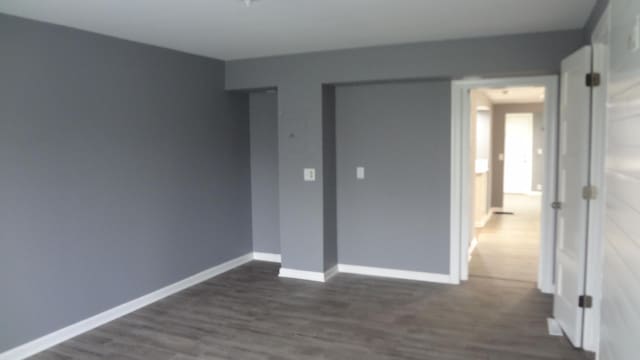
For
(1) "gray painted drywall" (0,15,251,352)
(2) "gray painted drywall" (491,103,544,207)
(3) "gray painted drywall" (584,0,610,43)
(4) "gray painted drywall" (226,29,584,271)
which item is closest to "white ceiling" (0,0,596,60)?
(3) "gray painted drywall" (584,0,610,43)

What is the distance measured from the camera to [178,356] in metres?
3.23

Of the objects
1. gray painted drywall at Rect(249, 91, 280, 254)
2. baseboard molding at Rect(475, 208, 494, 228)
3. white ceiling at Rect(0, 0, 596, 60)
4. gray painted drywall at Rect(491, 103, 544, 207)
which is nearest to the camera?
white ceiling at Rect(0, 0, 596, 60)

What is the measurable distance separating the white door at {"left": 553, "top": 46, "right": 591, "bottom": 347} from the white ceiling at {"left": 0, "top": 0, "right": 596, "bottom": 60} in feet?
1.56

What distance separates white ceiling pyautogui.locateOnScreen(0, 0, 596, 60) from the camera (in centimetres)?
300

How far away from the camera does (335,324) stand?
3744 mm

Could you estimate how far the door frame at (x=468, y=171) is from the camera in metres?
4.28

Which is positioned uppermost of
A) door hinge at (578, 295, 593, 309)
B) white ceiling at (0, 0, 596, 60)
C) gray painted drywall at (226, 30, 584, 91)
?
white ceiling at (0, 0, 596, 60)

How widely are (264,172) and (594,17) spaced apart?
12.1 feet

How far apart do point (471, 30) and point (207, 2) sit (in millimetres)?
2154

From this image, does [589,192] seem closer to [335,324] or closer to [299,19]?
[335,324]

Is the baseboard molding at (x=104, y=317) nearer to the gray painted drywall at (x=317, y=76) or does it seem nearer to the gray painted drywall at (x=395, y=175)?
the gray painted drywall at (x=317, y=76)

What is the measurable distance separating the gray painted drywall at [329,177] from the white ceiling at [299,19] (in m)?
0.77

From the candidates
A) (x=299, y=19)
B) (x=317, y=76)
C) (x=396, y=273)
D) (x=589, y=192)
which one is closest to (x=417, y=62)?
(x=317, y=76)

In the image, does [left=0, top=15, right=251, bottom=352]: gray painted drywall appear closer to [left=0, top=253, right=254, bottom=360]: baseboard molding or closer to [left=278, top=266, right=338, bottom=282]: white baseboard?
[left=0, top=253, right=254, bottom=360]: baseboard molding
